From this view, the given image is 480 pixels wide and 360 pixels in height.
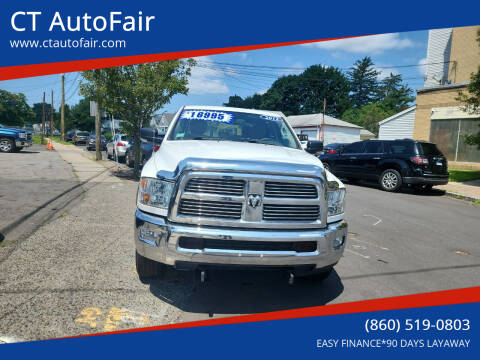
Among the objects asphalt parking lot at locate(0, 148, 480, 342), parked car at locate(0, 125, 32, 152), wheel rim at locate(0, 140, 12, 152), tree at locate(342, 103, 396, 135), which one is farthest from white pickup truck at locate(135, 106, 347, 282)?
tree at locate(342, 103, 396, 135)

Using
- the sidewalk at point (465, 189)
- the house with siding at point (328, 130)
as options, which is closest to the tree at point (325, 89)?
the house with siding at point (328, 130)

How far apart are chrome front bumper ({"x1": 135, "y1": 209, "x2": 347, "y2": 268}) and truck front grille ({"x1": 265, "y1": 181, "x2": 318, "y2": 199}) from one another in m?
0.30

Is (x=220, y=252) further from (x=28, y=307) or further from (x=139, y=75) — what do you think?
(x=139, y=75)

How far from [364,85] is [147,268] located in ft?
281

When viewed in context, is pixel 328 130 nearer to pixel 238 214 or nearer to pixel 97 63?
pixel 97 63

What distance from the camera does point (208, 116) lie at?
4.76 metres

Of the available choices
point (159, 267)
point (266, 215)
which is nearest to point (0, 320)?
point (159, 267)

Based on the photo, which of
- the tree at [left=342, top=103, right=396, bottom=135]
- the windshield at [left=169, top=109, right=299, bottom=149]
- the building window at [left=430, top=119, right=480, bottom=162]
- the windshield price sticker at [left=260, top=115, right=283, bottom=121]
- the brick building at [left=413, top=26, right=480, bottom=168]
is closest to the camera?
the windshield at [left=169, top=109, right=299, bottom=149]

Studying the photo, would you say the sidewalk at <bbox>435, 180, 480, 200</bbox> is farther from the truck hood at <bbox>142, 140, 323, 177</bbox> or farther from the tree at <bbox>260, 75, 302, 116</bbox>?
the tree at <bbox>260, 75, 302, 116</bbox>

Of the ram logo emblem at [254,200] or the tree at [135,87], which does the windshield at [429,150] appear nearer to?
the tree at [135,87]

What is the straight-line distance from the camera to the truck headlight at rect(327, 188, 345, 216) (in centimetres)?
333

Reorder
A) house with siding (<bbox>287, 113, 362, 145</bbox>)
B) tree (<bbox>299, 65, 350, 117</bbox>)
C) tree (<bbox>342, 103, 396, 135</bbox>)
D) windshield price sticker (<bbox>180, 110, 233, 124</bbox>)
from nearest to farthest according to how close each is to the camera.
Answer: windshield price sticker (<bbox>180, 110, 233, 124</bbox>) → house with siding (<bbox>287, 113, 362, 145</bbox>) → tree (<bbox>342, 103, 396, 135</bbox>) → tree (<bbox>299, 65, 350, 117</bbox>)

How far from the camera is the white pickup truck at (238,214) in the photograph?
9.57 feet

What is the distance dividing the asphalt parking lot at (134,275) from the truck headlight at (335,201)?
2.51ft
